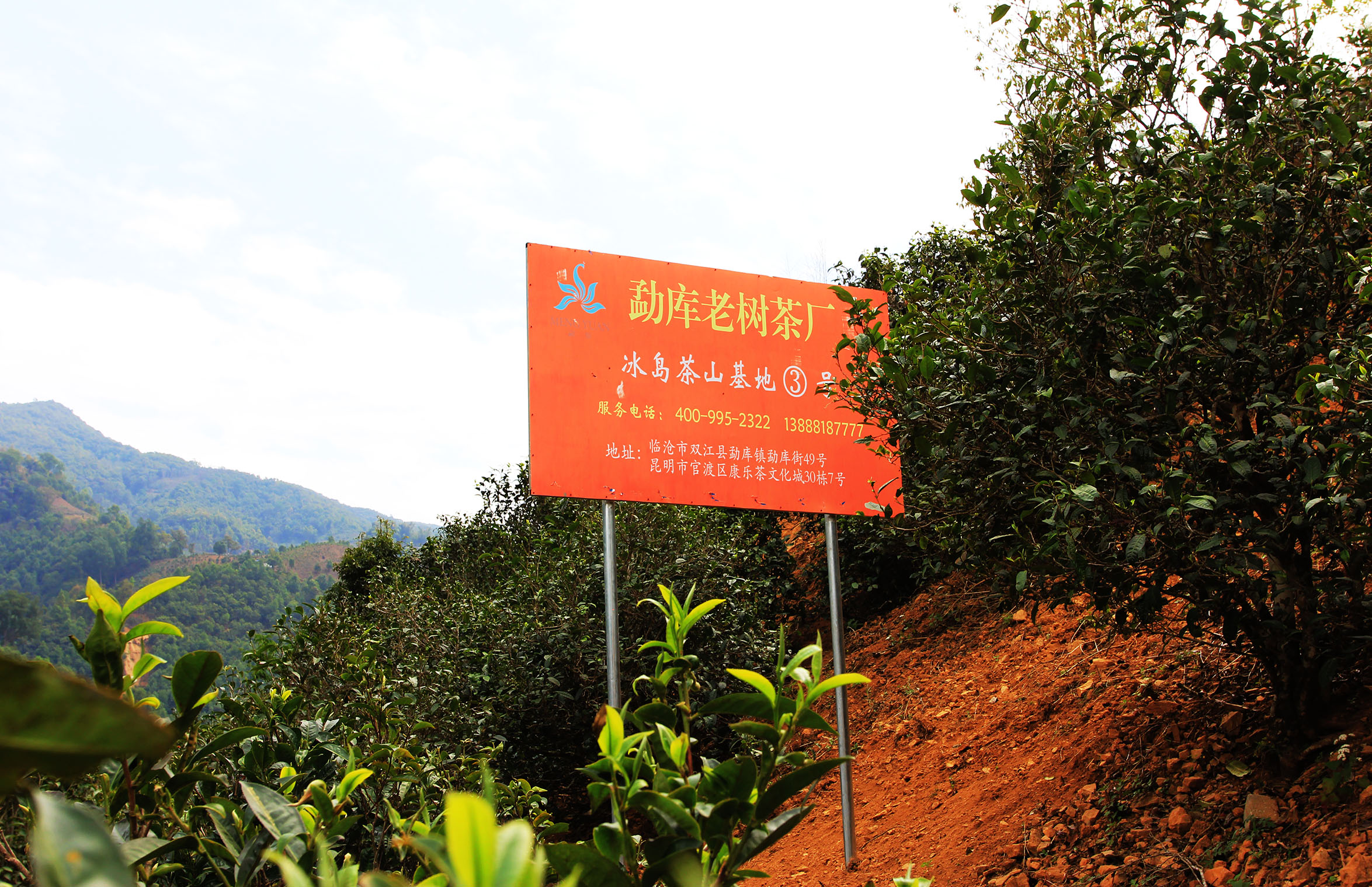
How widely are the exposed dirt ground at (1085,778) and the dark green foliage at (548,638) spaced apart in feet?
4.36

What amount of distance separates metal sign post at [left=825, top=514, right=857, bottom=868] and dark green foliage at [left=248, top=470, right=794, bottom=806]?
1.18 meters

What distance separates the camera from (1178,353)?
2.94 metres

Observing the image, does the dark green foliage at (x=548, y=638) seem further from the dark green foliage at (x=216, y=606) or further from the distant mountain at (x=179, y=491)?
the distant mountain at (x=179, y=491)

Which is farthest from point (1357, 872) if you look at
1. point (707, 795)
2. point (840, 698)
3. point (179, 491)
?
point (179, 491)

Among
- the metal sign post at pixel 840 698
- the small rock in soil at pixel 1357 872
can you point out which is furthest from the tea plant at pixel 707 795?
the metal sign post at pixel 840 698

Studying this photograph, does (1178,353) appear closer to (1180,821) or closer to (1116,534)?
(1116,534)

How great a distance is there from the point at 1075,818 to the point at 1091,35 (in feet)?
11.1

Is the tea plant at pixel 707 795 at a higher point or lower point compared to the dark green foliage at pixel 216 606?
higher

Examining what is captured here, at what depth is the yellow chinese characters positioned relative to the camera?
4859mm

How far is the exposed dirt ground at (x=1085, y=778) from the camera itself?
9.70 feet

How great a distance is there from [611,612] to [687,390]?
1.28 metres

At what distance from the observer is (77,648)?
2.84 ft

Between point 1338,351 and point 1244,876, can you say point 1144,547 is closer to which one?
point 1338,351

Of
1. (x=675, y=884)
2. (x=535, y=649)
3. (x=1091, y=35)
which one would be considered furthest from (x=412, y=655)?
(x=675, y=884)
